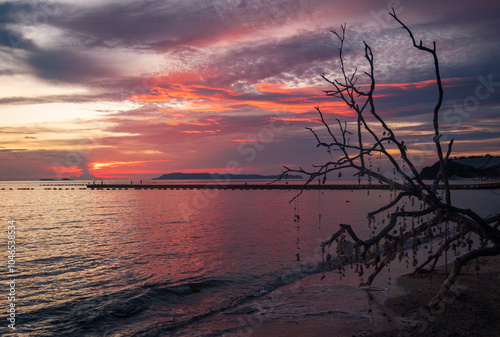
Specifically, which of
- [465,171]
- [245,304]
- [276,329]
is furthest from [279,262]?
[465,171]

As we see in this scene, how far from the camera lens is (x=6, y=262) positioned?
2195 centimetres

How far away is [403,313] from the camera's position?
36.3ft

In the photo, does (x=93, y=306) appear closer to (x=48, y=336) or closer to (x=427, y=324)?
(x=48, y=336)

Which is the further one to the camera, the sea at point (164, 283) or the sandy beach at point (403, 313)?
the sea at point (164, 283)

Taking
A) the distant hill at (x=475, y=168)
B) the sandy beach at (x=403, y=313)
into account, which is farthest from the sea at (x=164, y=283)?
the distant hill at (x=475, y=168)

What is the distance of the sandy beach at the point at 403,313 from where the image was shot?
30.5 feet

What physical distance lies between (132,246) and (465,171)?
197 meters

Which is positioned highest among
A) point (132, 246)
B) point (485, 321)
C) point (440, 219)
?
point (440, 219)

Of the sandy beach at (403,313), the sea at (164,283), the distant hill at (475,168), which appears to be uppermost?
the distant hill at (475,168)

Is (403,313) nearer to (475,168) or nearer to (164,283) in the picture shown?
(164,283)

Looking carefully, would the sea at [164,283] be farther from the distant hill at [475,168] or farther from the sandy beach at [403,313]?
the distant hill at [475,168]

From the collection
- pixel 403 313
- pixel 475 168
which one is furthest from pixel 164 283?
pixel 475 168

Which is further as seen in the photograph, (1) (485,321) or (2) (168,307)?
(2) (168,307)

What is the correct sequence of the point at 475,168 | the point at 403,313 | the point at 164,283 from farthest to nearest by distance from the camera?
the point at 475,168, the point at 164,283, the point at 403,313
